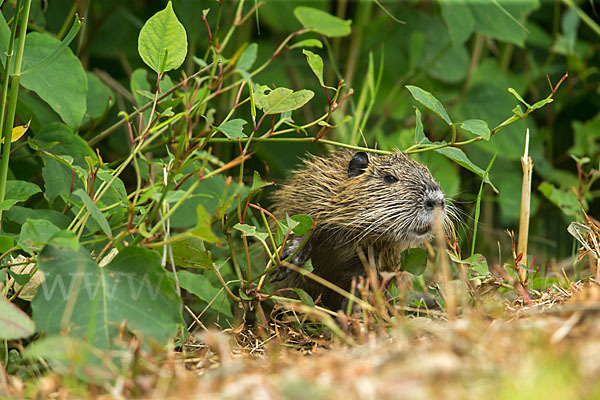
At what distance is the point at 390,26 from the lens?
396 centimetres

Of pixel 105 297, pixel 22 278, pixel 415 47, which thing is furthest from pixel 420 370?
pixel 415 47

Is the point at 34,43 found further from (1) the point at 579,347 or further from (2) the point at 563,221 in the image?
(2) the point at 563,221

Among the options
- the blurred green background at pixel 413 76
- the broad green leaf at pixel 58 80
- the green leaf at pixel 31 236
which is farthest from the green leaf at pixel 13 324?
the blurred green background at pixel 413 76

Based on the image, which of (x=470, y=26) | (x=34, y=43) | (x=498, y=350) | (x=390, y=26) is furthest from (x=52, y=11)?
(x=498, y=350)

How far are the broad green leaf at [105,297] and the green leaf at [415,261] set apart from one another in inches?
40.3

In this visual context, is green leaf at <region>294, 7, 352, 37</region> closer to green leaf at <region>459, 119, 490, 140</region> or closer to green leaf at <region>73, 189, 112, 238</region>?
green leaf at <region>459, 119, 490, 140</region>

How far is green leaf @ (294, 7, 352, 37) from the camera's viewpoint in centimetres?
271

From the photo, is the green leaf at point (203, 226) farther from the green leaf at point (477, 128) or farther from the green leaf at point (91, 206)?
the green leaf at point (477, 128)

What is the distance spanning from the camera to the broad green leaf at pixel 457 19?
3.21m

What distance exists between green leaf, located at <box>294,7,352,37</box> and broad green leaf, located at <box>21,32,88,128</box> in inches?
35.3

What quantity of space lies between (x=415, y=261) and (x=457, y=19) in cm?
131

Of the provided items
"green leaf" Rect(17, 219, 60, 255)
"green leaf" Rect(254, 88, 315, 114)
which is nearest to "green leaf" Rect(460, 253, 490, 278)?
"green leaf" Rect(254, 88, 315, 114)

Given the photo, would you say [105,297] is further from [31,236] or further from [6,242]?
[6,242]

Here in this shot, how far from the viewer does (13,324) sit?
1.69m
